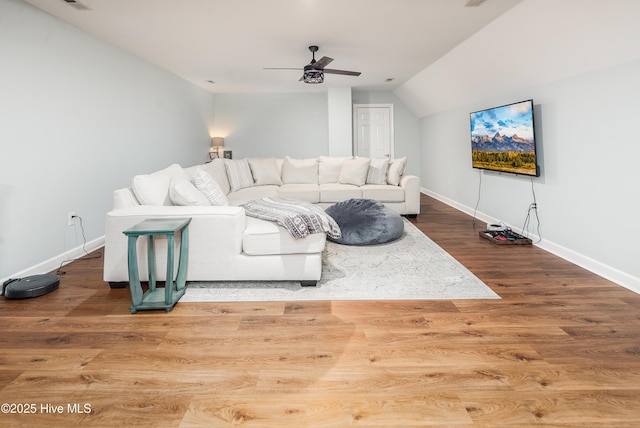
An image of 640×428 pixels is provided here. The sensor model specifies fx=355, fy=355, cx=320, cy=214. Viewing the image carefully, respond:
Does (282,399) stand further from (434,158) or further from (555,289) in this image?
(434,158)

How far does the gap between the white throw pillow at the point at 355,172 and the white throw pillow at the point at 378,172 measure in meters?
0.07

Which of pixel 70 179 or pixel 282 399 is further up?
pixel 70 179

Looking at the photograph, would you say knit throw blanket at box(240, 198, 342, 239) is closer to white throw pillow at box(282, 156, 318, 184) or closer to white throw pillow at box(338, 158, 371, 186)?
white throw pillow at box(338, 158, 371, 186)

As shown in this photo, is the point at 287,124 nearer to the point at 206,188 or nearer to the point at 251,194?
the point at 251,194

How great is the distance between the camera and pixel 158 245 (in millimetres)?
2605

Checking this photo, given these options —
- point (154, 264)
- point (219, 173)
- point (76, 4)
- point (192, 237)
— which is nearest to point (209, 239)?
point (192, 237)

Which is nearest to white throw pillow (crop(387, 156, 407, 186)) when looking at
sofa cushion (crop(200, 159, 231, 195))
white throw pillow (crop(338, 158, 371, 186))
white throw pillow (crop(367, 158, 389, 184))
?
white throw pillow (crop(367, 158, 389, 184))

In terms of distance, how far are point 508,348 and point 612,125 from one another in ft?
6.85

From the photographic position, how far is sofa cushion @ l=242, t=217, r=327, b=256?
2.65m

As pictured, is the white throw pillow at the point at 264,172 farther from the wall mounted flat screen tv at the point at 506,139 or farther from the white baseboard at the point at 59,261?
the wall mounted flat screen tv at the point at 506,139

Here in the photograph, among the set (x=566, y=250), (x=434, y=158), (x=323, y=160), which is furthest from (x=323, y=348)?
(x=434, y=158)

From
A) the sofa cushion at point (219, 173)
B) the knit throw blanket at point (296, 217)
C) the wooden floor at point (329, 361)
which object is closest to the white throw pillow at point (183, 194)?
the knit throw blanket at point (296, 217)

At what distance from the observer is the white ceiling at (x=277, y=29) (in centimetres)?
307

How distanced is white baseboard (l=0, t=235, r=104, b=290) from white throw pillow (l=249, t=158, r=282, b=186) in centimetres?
240
